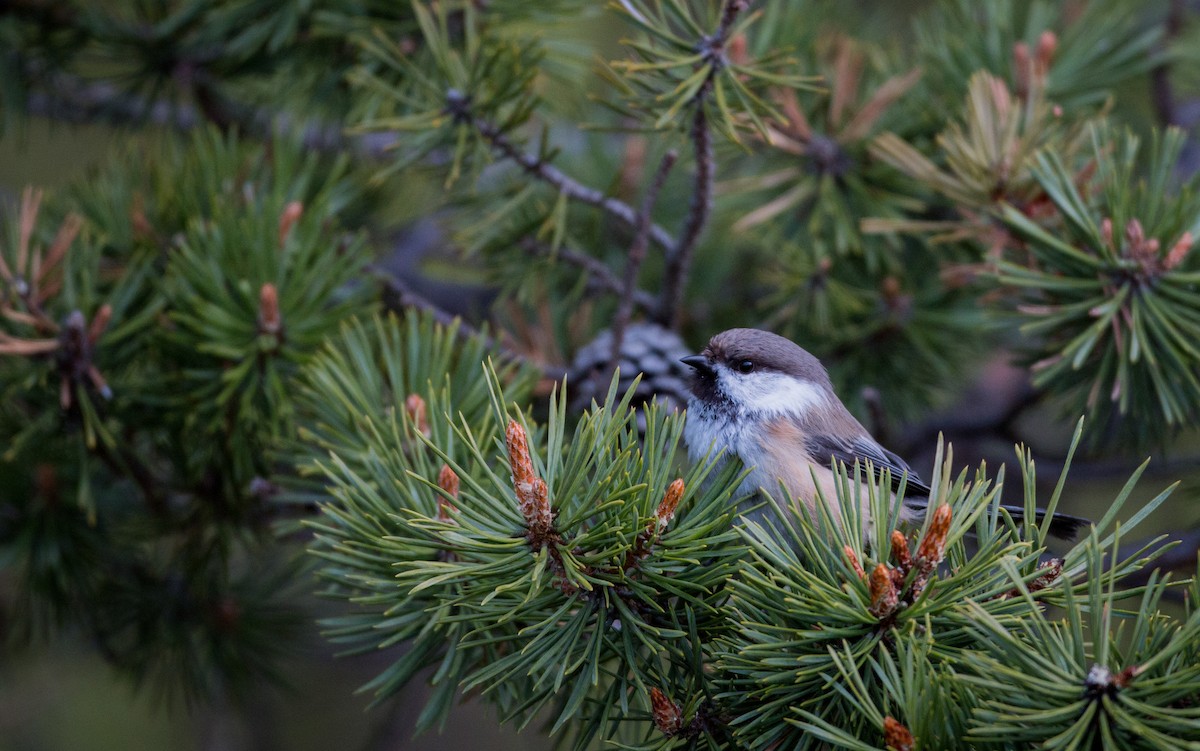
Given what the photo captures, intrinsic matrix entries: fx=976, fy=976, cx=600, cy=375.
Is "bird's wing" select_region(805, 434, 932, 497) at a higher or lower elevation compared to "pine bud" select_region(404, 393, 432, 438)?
higher

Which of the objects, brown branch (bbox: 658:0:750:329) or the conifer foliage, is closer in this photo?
the conifer foliage

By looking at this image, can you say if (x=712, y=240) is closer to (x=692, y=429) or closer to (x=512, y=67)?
(x=692, y=429)

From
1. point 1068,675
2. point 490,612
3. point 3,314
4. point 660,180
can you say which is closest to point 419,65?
point 660,180

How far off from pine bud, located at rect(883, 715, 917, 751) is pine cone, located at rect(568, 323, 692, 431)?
4.19ft

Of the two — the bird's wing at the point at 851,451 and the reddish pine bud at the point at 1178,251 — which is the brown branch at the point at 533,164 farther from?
the reddish pine bud at the point at 1178,251

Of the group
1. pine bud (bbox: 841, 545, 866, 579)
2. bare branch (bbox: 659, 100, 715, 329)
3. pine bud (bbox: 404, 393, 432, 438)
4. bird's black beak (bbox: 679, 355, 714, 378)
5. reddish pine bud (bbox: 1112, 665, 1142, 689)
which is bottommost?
reddish pine bud (bbox: 1112, 665, 1142, 689)

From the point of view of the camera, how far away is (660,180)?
84.2 inches

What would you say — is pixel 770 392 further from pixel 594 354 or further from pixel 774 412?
pixel 594 354

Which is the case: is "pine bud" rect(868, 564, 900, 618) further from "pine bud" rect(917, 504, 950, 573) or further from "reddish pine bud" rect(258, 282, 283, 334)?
"reddish pine bud" rect(258, 282, 283, 334)

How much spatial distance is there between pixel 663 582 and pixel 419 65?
1.60 metres

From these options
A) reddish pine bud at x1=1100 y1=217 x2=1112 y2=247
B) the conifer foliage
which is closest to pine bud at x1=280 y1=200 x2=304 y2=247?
the conifer foliage

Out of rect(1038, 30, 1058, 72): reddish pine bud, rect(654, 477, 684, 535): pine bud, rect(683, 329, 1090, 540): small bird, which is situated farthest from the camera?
rect(1038, 30, 1058, 72): reddish pine bud

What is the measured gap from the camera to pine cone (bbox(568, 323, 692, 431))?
251cm

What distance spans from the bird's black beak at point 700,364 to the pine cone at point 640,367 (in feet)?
0.18
